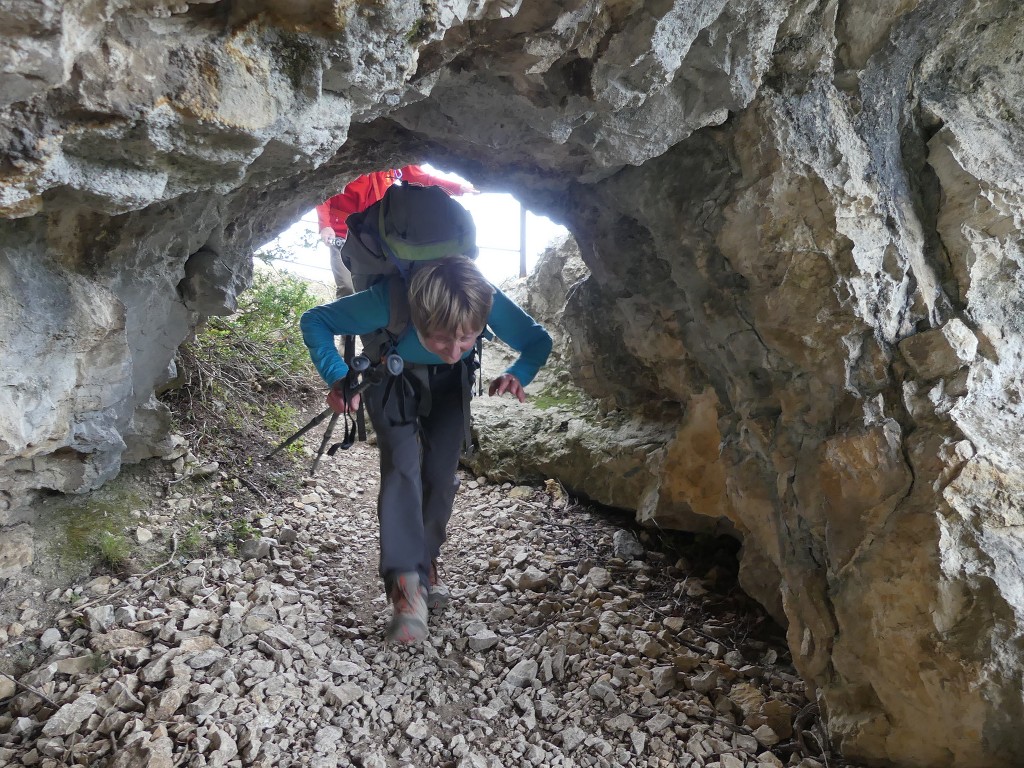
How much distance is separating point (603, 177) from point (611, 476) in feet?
7.38

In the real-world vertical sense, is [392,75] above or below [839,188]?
above

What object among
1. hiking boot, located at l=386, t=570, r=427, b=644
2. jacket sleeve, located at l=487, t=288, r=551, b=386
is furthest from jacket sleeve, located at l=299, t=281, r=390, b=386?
hiking boot, located at l=386, t=570, r=427, b=644

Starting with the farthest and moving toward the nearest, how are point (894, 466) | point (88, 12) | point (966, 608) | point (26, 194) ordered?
point (894, 466) < point (966, 608) < point (26, 194) < point (88, 12)

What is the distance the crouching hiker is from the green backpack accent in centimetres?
4

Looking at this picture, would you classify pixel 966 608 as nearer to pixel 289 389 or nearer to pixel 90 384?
pixel 90 384

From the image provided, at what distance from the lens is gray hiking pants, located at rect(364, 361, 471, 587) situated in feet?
10.2

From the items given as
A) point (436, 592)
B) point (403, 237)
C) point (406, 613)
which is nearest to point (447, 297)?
point (403, 237)

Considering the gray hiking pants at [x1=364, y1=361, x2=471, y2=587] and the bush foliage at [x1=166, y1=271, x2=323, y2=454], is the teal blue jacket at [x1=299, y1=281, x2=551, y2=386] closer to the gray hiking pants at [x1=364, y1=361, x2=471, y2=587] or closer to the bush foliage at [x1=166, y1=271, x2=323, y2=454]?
the gray hiking pants at [x1=364, y1=361, x2=471, y2=587]

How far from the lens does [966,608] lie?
79.8 inches

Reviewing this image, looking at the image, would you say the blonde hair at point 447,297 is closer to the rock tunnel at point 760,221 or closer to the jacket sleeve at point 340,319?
the jacket sleeve at point 340,319

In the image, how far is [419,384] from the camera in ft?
10.7

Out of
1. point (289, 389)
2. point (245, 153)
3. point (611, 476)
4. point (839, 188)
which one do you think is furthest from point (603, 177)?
point (289, 389)

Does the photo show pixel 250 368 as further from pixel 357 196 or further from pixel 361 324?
pixel 361 324

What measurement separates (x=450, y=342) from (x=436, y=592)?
150 centimetres
